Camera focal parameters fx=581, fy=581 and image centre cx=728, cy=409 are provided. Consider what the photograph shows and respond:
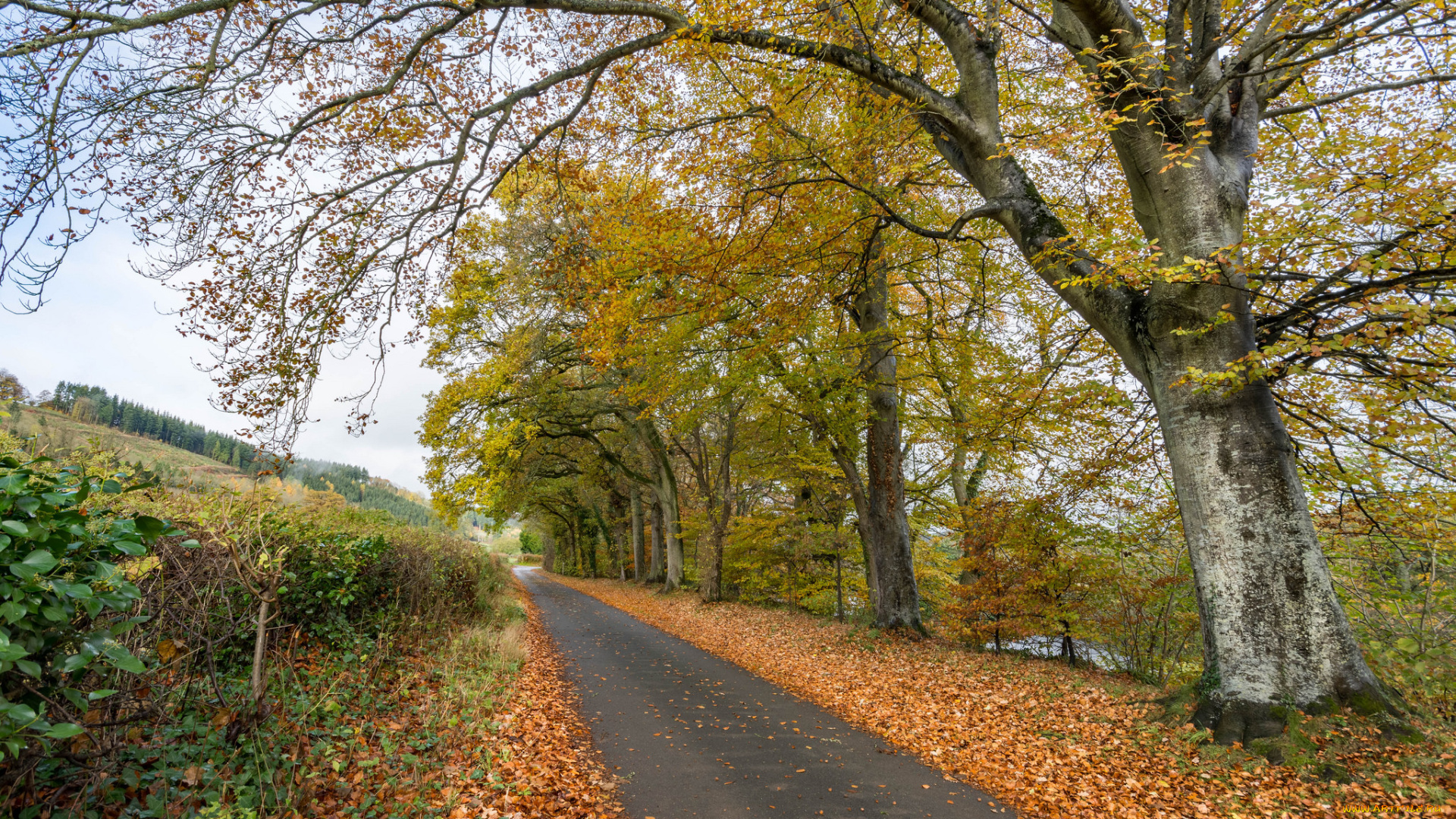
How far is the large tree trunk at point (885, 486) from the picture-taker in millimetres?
10844

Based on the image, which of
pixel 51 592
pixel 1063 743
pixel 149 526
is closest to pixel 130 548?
pixel 149 526

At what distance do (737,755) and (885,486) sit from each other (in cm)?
660

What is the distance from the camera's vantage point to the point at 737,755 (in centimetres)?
542

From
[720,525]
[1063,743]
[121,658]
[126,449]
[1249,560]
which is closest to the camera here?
[121,658]

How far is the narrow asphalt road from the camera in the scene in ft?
14.6

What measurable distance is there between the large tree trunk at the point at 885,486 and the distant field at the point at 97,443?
30.0 ft

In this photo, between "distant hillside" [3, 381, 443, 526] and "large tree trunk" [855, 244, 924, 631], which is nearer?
"distant hillside" [3, 381, 443, 526]

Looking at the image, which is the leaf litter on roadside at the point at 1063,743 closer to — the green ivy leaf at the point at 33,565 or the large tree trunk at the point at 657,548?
the green ivy leaf at the point at 33,565

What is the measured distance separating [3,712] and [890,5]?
885 centimetres

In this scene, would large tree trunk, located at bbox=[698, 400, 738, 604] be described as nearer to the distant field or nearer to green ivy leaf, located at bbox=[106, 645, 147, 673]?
the distant field

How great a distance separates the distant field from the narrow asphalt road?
14.4 feet

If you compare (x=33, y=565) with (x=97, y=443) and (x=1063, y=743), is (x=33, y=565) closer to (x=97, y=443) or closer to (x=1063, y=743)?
(x=97, y=443)

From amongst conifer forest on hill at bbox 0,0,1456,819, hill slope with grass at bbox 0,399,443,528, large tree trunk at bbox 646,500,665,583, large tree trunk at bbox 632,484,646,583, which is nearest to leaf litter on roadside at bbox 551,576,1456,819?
conifer forest on hill at bbox 0,0,1456,819

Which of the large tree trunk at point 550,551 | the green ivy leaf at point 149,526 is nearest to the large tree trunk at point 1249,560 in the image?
the green ivy leaf at point 149,526
